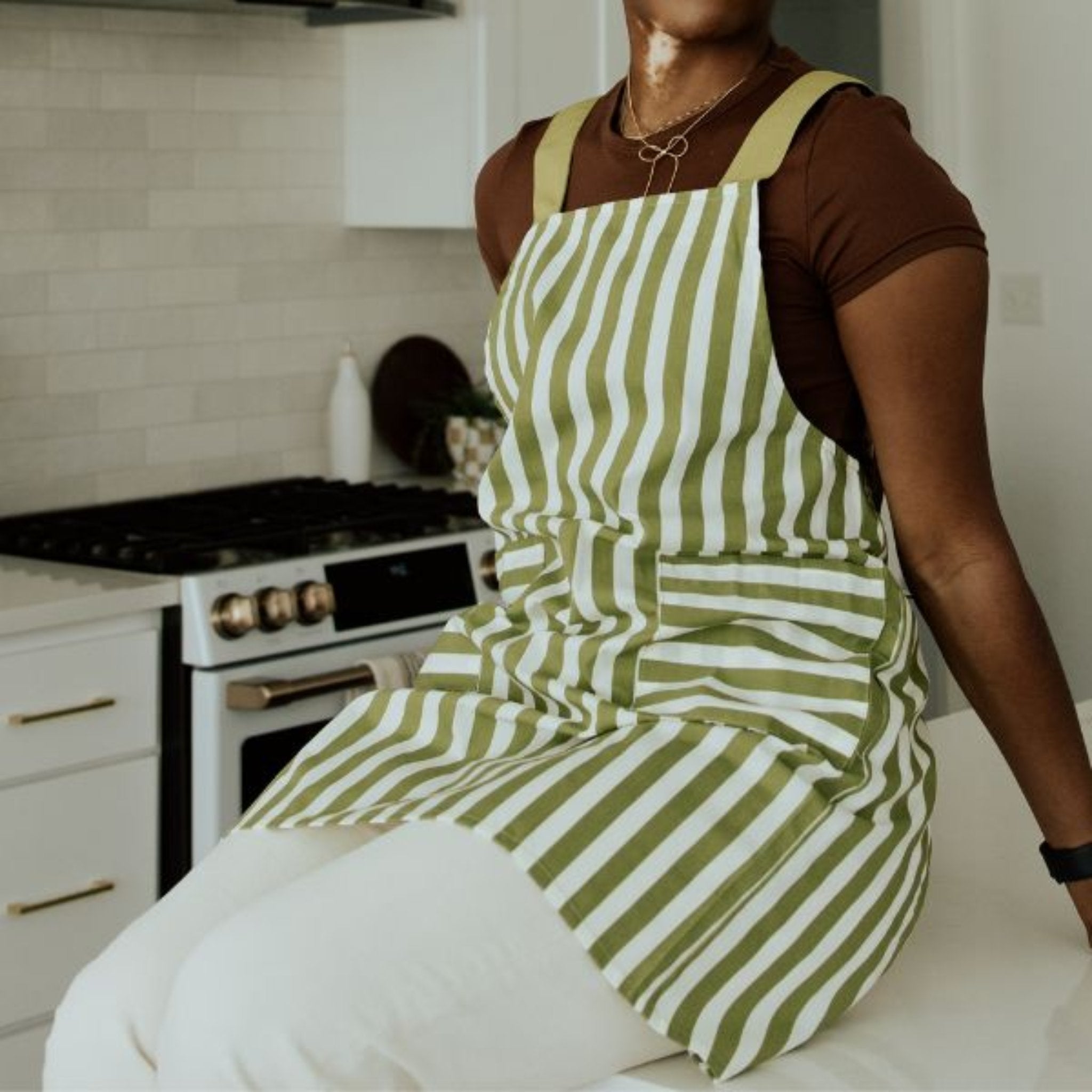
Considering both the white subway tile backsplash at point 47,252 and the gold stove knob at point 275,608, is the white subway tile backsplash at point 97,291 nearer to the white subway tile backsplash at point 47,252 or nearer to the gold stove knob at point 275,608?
the white subway tile backsplash at point 47,252

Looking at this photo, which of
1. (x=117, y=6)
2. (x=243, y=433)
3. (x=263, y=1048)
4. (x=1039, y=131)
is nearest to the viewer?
(x=263, y=1048)

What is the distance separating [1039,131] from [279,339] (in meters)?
1.58

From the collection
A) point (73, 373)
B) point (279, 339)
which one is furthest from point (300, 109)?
point (73, 373)

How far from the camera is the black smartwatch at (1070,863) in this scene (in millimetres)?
1455

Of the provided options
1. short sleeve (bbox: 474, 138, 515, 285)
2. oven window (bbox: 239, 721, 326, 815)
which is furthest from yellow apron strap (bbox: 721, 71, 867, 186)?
oven window (bbox: 239, 721, 326, 815)

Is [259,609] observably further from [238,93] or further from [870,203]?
[870,203]

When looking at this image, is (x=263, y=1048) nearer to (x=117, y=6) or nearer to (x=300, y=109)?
(x=117, y=6)

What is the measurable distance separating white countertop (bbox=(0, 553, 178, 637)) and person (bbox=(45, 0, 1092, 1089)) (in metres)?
1.26

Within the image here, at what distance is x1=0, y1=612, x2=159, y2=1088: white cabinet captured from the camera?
9.05ft

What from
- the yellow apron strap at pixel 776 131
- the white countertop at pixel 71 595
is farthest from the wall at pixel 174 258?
the yellow apron strap at pixel 776 131

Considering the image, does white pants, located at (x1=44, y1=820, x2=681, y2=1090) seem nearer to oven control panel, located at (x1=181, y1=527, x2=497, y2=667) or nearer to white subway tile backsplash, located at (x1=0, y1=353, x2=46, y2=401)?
oven control panel, located at (x1=181, y1=527, x2=497, y2=667)

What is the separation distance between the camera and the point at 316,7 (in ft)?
11.6

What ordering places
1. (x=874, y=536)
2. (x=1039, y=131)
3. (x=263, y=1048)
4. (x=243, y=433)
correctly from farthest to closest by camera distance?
(x=1039, y=131), (x=243, y=433), (x=874, y=536), (x=263, y=1048)

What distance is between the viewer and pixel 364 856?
50.8 inches
